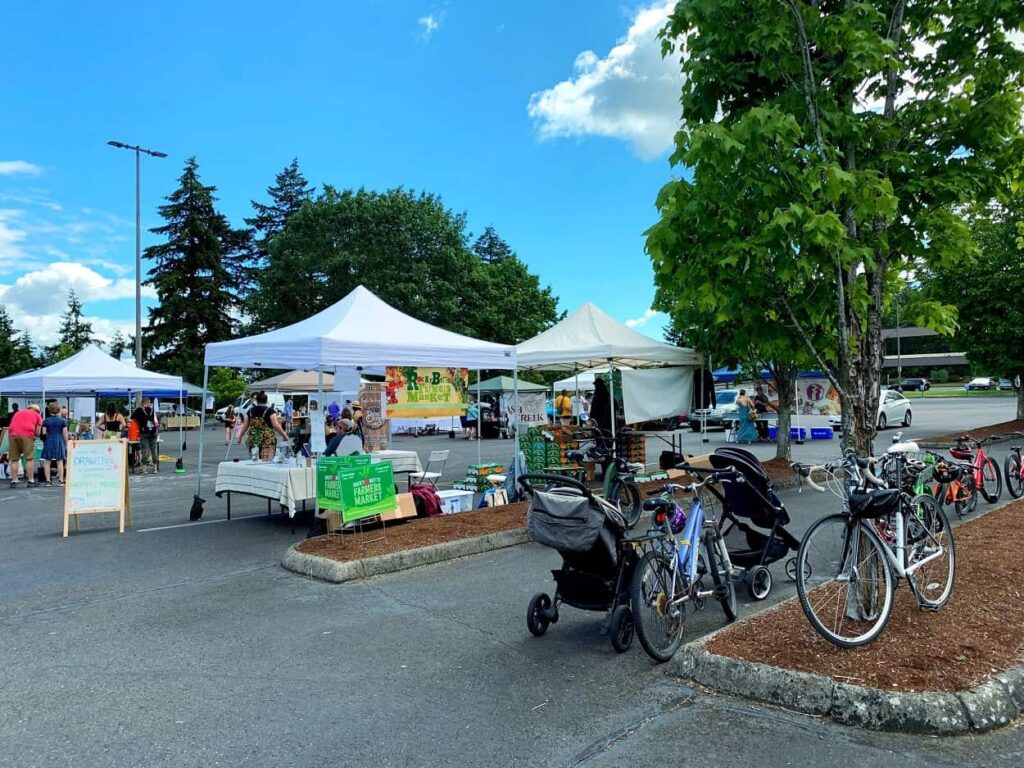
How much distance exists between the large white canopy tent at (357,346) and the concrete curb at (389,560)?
2926 millimetres

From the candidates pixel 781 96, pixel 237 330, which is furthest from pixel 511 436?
pixel 237 330

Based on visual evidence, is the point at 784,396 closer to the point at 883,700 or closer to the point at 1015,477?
the point at 1015,477

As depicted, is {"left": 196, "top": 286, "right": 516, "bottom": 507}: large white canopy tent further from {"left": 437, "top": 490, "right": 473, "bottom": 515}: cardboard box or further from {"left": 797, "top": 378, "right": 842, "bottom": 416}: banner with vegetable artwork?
{"left": 797, "top": 378, "right": 842, "bottom": 416}: banner with vegetable artwork

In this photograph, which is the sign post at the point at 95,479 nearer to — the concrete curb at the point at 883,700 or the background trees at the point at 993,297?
the concrete curb at the point at 883,700

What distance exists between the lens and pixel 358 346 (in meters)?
9.51

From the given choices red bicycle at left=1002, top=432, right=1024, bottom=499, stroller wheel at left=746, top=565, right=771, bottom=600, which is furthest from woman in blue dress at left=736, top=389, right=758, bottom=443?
stroller wheel at left=746, top=565, right=771, bottom=600

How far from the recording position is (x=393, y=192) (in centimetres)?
4019

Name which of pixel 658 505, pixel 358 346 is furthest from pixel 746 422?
pixel 658 505

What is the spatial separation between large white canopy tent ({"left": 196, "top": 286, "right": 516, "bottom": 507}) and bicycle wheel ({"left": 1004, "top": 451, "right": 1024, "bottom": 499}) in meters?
7.56

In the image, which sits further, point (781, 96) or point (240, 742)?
point (781, 96)

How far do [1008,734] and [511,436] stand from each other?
27155mm

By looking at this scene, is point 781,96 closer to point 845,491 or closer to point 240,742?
point 845,491

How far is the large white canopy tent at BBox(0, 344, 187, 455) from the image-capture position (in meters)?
17.2

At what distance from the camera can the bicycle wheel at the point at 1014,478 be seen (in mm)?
10461
